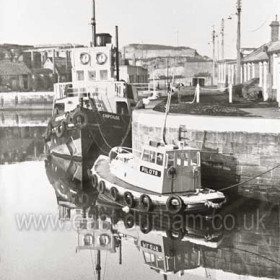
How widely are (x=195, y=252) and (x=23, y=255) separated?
447cm

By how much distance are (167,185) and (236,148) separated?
3424mm

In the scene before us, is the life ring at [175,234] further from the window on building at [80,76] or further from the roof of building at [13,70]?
the roof of building at [13,70]

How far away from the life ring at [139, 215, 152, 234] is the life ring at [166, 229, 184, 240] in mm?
636

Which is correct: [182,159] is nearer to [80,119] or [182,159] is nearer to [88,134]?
[88,134]

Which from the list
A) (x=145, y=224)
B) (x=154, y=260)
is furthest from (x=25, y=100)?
(x=154, y=260)

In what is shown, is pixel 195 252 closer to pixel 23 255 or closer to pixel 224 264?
pixel 224 264

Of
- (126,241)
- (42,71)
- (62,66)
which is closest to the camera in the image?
(126,241)

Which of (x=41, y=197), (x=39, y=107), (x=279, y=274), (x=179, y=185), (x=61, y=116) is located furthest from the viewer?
(x=39, y=107)

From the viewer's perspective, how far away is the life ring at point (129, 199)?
1741 centimetres

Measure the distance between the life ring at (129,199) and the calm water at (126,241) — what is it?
0.37 meters

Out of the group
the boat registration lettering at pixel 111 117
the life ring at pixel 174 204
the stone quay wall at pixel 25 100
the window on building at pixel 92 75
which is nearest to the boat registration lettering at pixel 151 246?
the life ring at pixel 174 204

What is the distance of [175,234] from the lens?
51.9ft

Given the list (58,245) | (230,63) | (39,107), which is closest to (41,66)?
(39,107)

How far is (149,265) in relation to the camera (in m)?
13.9
